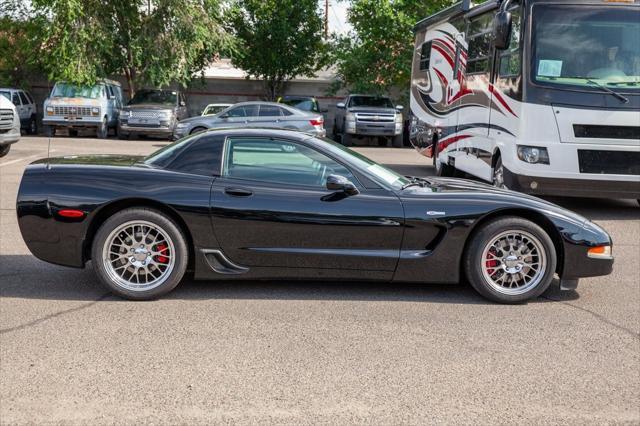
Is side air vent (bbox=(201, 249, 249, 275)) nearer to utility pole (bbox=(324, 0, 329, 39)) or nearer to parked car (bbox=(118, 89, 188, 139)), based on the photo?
parked car (bbox=(118, 89, 188, 139))

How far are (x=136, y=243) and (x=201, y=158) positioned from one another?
83 cm

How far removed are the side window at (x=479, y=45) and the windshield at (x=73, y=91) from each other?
17945 mm

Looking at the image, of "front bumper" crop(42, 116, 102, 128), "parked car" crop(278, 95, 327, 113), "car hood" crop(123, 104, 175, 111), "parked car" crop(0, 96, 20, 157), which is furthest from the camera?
"parked car" crop(278, 95, 327, 113)

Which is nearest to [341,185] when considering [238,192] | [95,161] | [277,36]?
[238,192]

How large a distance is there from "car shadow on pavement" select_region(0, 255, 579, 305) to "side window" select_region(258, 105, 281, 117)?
16.2 metres

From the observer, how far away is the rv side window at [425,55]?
17062 mm

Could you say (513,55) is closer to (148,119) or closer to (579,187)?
(579,187)

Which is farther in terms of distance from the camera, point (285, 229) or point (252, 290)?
point (252, 290)

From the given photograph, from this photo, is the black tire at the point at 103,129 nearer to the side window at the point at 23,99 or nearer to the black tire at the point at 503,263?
the side window at the point at 23,99

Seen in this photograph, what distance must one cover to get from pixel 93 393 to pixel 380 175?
3002 millimetres

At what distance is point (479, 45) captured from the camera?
43.2ft

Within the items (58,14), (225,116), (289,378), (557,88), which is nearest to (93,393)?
(289,378)

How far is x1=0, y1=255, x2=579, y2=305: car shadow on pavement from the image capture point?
19.7 ft

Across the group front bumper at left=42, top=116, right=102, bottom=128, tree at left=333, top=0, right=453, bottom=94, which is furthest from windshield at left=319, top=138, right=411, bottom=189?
tree at left=333, top=0, right=453, bottom=94
